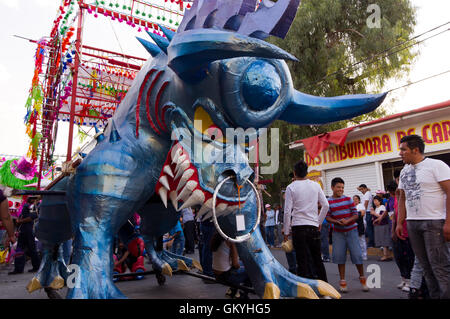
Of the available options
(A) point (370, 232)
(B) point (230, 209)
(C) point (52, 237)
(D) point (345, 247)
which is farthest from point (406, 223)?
(A) point (370, 232)

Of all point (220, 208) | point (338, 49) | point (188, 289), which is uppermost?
point (338, 49)

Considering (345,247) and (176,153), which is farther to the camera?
(345,247)

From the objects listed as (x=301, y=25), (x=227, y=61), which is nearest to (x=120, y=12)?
(x=227, y=61)

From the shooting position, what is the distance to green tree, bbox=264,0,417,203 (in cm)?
1006

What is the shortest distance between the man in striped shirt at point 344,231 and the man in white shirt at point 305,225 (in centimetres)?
52

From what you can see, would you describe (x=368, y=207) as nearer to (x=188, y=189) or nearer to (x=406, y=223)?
(x=406, y=223)

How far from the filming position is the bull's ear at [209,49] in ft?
5.45

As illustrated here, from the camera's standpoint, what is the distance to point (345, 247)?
12.5ft

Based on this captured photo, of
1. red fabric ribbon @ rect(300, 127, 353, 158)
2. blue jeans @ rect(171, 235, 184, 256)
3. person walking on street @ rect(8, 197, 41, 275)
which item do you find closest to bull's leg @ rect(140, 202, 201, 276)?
blue jeans @ rect(171, 235, 184, 256)

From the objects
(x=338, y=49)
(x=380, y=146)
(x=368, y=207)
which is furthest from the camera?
(x=338, y=49)

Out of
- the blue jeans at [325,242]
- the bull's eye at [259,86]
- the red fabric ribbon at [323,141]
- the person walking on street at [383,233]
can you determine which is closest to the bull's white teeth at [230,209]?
the bull's eye at [259,86]

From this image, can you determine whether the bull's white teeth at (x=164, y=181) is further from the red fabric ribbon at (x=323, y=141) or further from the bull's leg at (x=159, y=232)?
the red fabric ribbon at (x=323, y=141)

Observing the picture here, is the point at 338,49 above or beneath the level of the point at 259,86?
above

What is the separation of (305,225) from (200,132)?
1.64 metres
